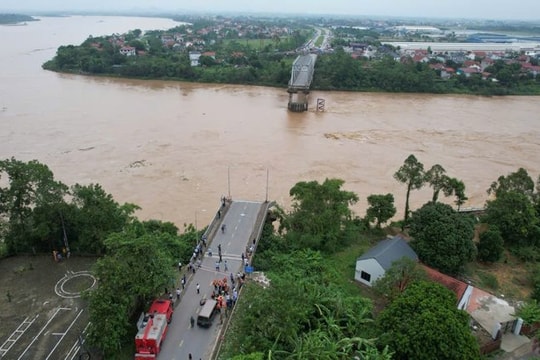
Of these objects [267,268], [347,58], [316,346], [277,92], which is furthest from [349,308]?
[347,58]

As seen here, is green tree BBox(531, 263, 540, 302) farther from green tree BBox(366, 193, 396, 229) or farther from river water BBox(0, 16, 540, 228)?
river water BBox(0, 16, 540, 228)

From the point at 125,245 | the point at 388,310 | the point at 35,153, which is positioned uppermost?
the point at 125,245

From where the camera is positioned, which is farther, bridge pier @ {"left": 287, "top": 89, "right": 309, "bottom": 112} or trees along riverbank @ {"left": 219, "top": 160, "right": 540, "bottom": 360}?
bridge pier @ {"left": 287, "top": 89, "right": 309, "bottom": 112}

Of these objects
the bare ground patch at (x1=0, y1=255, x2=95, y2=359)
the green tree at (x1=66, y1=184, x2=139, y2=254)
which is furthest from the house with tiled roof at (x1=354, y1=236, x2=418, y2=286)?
the bare ground patch at (x1=0, y1=255, x2=95, y2=359)

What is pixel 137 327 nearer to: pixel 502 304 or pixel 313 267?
pixel 313 267

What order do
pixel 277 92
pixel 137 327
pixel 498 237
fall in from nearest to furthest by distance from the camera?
1. pixel 137 327
2. pixel 498 237
3. pixel 277 92

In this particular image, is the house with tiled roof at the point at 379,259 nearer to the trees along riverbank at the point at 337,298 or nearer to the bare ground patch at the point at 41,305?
the trees along riverbank at the point at 337,298
